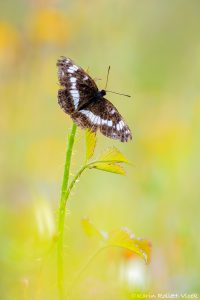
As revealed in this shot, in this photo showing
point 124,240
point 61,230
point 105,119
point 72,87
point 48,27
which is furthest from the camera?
point 48,27

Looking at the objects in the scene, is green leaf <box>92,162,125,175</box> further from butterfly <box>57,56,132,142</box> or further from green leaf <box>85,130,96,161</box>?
butterfly <box>57,56,132,142</box>

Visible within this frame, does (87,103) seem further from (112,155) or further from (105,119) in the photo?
(112,155)

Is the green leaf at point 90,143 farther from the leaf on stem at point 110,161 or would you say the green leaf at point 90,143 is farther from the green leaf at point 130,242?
the green leaf at point 130,242

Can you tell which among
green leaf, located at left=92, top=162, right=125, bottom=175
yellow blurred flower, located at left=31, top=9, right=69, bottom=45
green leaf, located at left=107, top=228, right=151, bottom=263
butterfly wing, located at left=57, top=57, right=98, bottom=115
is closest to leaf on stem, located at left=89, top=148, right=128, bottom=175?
green leaf, located at left=92, top=162, right=125, bottom=175

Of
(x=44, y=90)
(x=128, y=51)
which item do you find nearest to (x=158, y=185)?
(x=44, y=90)

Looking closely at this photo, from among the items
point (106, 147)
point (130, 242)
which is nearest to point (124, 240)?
point (130, 242)

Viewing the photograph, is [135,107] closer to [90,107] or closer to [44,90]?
[44,90]
